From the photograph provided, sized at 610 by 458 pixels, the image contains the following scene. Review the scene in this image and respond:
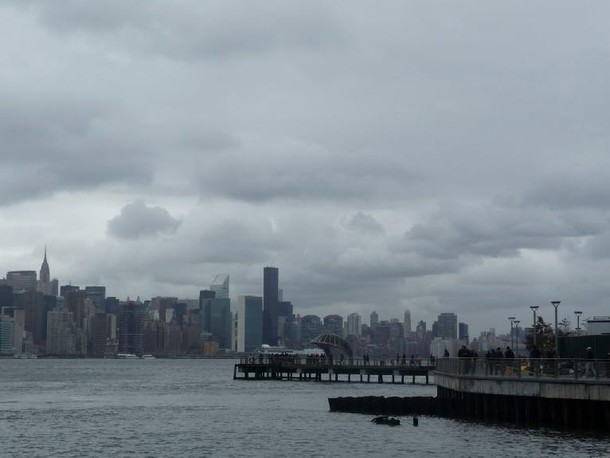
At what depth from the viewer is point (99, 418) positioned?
7419 centimetres

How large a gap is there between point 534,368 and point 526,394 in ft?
4.68

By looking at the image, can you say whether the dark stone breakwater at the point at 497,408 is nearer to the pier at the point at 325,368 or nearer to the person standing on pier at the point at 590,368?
the person standing on pier at the point at 590,368

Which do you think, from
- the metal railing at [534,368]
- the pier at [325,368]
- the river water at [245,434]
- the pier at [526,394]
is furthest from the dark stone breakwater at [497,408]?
the pier at [325,368]

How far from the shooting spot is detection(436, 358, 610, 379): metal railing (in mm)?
48219

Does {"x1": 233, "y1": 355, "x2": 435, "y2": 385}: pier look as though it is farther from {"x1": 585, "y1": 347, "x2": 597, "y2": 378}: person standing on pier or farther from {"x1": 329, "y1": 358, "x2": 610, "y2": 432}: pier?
{"x1": 585, "y1": 347, "x2": 597, "y2": 378}: person standing on pier

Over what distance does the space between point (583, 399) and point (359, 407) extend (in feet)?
74.6

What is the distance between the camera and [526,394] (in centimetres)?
5209

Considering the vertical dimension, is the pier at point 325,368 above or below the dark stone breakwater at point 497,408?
above

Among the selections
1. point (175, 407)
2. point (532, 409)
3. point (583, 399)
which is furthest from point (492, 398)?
point (175, 407)

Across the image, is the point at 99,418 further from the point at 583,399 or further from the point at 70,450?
the point at 583,399

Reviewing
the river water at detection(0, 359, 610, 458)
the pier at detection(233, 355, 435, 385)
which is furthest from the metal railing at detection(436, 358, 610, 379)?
the pier at detection(233, 355, 435, 385)

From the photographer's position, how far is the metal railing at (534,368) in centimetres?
4822

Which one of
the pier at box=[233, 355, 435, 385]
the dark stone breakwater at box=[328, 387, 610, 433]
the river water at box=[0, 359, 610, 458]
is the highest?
the pier at box=[233, 355, 435, 385]

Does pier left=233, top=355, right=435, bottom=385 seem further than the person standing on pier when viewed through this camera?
Yes
